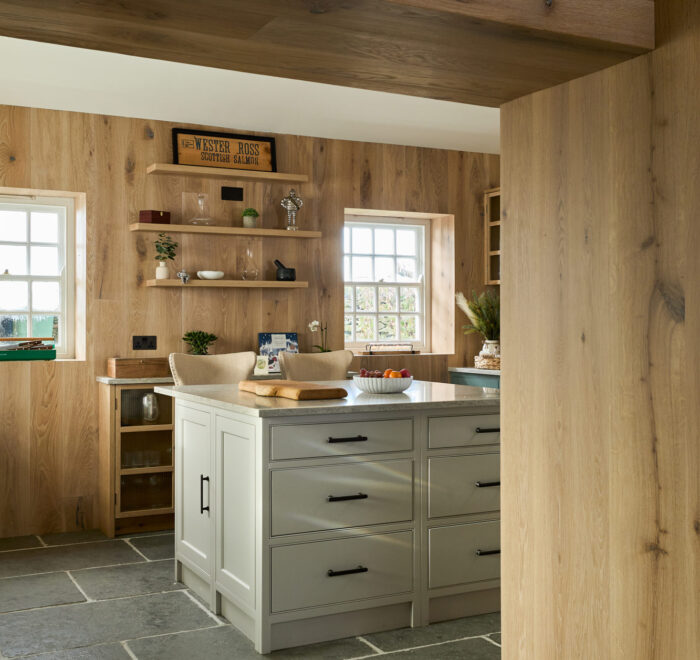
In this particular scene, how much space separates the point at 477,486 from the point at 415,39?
238 centimetres

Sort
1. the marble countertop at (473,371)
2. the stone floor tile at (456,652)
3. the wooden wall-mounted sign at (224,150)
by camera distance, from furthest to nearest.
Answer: the marble countertop at (473,371) < the wooden wall-mounted sign at (224,150) < the stone floor tile at (456,652)

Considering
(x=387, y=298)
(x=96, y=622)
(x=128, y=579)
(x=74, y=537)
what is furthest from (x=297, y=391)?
(x=387, y=298)

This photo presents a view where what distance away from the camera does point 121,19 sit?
1274 mm

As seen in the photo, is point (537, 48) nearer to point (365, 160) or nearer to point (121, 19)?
point (121, 19)

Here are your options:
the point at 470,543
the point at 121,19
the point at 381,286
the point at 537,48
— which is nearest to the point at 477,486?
the point at 470,543

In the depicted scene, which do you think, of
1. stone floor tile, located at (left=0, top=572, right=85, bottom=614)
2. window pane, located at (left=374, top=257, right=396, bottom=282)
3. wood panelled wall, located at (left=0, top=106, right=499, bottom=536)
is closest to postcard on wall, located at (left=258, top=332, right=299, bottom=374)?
wood panelled wall, located at (left=0, top=106, right=499, bottom=536)

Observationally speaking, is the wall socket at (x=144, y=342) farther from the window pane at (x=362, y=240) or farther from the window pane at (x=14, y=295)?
the window pane at (x=362, y=240)

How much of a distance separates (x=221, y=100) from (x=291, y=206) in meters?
0.89

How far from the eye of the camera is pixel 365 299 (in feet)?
20.5

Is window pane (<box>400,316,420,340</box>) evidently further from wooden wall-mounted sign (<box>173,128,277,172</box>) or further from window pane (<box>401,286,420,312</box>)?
wooden wall-mounted sign (<box>173,128,277,172</box>)

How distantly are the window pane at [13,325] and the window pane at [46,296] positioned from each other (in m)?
0.11

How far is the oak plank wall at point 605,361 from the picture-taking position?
4.59 ft

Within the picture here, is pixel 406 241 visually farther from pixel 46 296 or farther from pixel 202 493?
pixel 202 493

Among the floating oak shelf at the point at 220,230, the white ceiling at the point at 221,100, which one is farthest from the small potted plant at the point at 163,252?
the white ceiling at the point at 221,100
